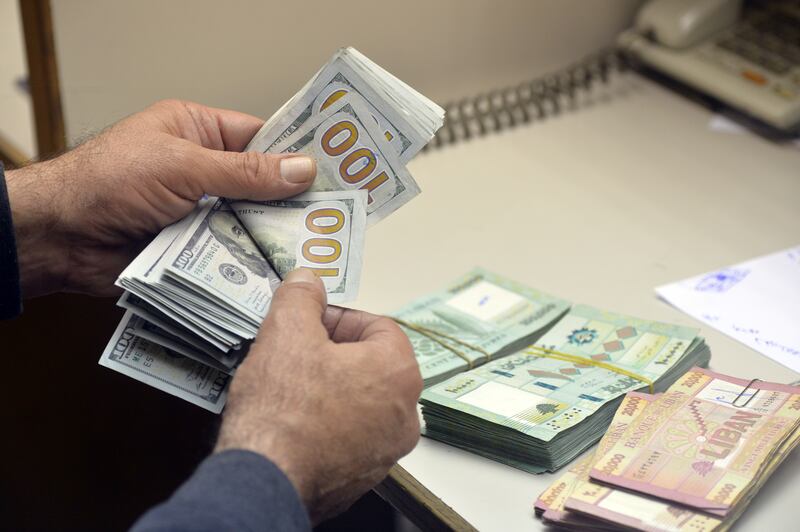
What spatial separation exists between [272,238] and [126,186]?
176 millimetres

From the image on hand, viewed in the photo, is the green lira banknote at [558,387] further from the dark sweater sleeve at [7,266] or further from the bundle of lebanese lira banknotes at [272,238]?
the dark sweater sleeve at [7,266]

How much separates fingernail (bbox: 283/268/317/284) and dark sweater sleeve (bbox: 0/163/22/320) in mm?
307

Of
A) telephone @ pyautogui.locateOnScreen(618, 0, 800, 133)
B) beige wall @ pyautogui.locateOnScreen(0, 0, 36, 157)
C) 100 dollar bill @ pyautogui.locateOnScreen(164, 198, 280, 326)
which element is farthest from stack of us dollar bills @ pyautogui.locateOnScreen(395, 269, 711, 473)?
beige wall @ pyautogui.locateOnScreen(0, 0, 36, 157)

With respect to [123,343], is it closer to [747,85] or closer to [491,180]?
[491,180]

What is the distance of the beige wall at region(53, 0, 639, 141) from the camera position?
1.39 metres

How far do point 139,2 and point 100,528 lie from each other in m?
0.93

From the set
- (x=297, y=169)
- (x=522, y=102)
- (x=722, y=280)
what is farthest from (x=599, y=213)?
(x=297, y=169)

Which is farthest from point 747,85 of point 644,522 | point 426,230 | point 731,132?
point 644,522

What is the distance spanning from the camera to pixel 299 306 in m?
0.90

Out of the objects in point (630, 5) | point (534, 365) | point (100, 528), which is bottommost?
point (100, 528)

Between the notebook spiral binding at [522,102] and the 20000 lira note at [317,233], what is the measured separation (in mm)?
609

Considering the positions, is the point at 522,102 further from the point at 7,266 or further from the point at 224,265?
the point at 7,266

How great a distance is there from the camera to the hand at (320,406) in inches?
31.7

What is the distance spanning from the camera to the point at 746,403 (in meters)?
0.97
